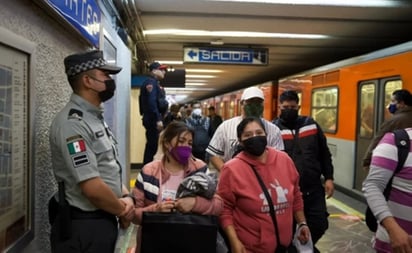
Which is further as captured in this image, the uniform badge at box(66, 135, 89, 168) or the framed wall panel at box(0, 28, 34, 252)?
the uniform badge at box(66, 135, 89, 168)

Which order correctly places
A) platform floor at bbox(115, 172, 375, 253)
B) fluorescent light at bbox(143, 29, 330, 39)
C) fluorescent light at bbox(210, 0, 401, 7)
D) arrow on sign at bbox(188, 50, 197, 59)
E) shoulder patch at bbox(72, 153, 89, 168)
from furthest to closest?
arrow on sign at bbox(188, 50, 197, 59)
fluorescent light at bbox(143, 29, 330, 39)
fluorescent light at bbox(210, 0, 401, 7)
platform floor at bbox(115, 172, 375, 253)
shoulder patch at bbox(72, 153, 89, 168)

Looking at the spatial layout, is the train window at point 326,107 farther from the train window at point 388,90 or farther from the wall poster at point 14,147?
the wall poster at point 14,147

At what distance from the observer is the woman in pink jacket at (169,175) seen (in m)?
2.14

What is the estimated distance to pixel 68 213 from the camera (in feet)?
6.28

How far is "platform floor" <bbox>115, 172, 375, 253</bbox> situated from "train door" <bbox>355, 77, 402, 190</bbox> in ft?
2.19

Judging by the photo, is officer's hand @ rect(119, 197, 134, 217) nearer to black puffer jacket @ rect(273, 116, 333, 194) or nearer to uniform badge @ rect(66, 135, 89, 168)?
uniform badge @ rect(66, 135, 89, 168)

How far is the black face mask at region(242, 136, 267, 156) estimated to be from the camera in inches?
91.8

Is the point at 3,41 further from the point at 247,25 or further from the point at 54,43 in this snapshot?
the point at 247,25

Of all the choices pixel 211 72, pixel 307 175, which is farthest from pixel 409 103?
pixel 211 72

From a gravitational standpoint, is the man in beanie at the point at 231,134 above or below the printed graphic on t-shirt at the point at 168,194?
above

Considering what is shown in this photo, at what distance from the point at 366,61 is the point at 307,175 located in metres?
3.80

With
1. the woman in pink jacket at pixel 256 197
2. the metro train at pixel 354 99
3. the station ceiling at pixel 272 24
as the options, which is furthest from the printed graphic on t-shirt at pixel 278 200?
the metro train at pixel 354 99

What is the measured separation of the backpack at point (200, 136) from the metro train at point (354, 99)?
8.14ft

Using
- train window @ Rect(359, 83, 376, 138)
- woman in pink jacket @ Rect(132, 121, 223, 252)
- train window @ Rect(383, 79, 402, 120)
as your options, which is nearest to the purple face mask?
woman in pink jacket @ Rect(132, 121, 223, 252)
